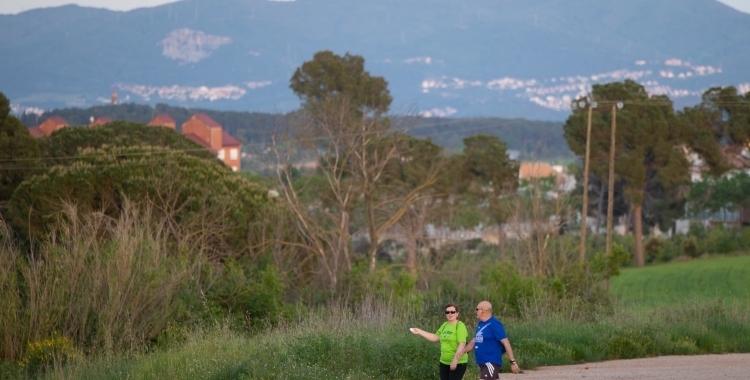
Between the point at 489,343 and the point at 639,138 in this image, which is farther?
the point at 639,138

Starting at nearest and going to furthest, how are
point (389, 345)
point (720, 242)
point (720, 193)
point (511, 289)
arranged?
point (389, 345) → point (511, 289) → point (720, 242) → point (720, 193)

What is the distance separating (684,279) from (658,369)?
3660 centimetres

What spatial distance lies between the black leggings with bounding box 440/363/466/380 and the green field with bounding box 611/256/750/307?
96.6 ft

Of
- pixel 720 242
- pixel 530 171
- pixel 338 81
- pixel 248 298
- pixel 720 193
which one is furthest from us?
pixel 720 193

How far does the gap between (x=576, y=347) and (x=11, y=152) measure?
1134 inches

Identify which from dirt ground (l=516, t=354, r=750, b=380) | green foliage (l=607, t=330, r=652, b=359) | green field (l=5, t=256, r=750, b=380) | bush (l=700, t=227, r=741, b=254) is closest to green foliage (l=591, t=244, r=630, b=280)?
green field (l=5, t=256, r=750, b=380)

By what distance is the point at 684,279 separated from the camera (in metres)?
50.3

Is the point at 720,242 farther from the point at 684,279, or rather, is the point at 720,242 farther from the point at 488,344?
the point at 488,344

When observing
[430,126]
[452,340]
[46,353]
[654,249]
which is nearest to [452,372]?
[452,340]

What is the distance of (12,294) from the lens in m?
18.5

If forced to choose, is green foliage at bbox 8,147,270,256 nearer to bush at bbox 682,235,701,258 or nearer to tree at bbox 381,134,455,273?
tree at bbox 381,134,455,273

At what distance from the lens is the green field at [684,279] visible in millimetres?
43312

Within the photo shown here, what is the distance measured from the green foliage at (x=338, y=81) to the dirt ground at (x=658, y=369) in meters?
45.4

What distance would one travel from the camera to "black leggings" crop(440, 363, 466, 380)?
37.7ft
